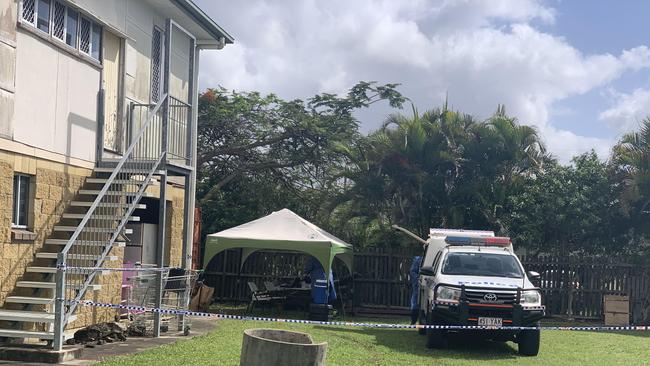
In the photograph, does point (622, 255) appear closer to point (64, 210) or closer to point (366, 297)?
point (366, 297)

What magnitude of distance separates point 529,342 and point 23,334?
7.95 meters

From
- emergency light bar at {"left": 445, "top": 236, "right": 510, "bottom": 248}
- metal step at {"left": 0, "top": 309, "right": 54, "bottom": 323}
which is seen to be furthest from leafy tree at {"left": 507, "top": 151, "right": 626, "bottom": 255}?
metal step at {"left": 0, "top": 309, "right": 54, "bottom": 323}

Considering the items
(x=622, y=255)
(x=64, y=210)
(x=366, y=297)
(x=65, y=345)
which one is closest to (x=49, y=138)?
(x=64, y=210)

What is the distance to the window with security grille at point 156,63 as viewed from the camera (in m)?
15.4

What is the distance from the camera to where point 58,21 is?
12.0m

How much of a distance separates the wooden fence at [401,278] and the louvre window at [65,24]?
8.70 meters

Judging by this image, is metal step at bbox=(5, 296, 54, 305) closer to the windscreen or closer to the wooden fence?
the windscreen

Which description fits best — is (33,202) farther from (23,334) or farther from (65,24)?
(65,24)

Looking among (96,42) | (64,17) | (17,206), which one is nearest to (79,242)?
(17,206)

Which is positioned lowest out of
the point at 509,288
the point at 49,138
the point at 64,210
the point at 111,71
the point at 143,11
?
the point at 509,288

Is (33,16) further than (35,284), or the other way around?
(33,16)

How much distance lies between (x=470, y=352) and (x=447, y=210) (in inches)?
307

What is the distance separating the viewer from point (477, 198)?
778 inches

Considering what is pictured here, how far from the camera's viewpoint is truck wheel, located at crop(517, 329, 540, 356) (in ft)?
40.2
